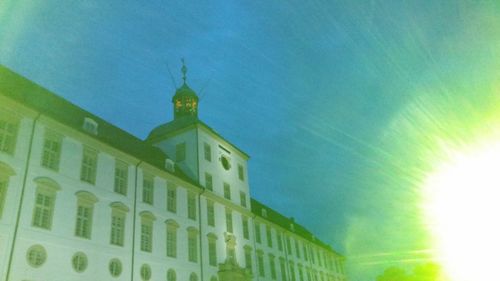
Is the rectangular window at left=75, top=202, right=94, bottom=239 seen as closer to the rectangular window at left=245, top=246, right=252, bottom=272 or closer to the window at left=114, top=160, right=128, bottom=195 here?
the window at left=114, top=160, right=128, bottom=195

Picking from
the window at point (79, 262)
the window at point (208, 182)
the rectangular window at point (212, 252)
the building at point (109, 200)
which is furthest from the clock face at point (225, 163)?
the window at point (79, 262)

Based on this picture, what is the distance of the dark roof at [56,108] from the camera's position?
2009 centimetres

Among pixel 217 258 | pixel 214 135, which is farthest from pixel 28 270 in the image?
pixel 214 135

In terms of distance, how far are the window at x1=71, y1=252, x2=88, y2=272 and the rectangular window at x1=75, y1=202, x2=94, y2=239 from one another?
39.6 inches

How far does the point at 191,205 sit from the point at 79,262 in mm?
11415

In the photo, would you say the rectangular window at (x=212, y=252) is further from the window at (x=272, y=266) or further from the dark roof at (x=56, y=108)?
the window at (x=272, y=266)

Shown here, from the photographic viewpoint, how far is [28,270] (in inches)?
666

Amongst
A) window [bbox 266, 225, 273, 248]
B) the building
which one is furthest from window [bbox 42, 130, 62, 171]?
window [bbox 266, 225, 273, 248]

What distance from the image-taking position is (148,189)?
26109 millimetres

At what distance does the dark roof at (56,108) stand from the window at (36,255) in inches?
265

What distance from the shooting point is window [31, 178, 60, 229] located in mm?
18281

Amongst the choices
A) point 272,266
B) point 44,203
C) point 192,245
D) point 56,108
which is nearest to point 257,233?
point 272,266

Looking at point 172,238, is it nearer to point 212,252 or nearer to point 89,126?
point 212,252

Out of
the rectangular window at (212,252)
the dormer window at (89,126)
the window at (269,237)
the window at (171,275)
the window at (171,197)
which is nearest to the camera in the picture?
the dormer window at (89,126)
